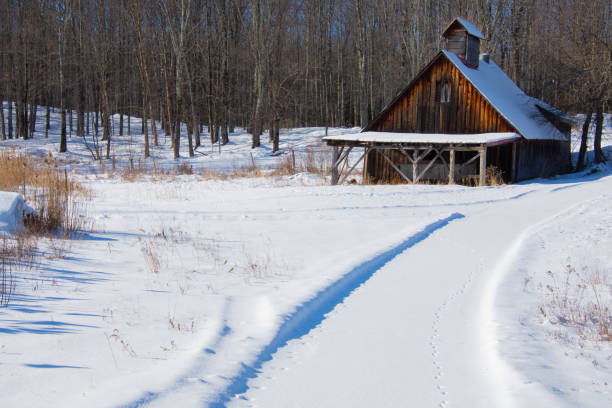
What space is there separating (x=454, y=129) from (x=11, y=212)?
2139 cm

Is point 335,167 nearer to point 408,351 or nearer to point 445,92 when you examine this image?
point 445,92

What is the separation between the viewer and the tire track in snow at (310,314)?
4.21 m

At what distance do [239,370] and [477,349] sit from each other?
2.28 m

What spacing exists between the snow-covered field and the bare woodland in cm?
2320

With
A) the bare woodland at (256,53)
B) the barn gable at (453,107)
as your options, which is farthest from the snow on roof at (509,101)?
A: the bare woodland at (256,53)

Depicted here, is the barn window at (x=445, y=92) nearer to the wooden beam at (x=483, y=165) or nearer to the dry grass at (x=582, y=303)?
the wooden beam at (x=483, y=165)

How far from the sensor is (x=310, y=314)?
20.0 ft

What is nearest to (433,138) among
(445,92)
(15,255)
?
(445,92)

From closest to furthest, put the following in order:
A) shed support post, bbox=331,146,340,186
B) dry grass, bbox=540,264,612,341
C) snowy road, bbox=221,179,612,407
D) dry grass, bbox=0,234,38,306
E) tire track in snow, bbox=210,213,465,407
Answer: snowy road, bbox=221,179,612,407 → tire track in snow, bbox=210,213,465,407 → dry grass, bbox=540,264,612,341 → dry grass, bbox=0,234,38,306 → shed support post, bbox=331,146,340,186

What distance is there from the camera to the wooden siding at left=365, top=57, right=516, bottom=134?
25.4m

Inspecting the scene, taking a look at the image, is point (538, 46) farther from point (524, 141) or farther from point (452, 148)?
point (452, 148)

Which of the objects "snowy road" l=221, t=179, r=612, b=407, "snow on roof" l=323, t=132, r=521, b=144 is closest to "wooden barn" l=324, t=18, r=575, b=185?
"snow on roof" l=323, t=132, r=521, b=144

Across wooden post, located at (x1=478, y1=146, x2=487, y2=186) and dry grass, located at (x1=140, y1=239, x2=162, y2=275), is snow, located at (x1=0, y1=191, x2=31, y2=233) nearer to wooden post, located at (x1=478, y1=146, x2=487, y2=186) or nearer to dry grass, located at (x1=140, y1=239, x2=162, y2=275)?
dry grass, located at (x1=140, y1=239, x2=162, y2=275)

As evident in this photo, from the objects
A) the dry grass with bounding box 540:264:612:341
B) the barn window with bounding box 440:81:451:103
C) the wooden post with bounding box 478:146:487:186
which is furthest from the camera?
the barn window with bounding box 440:81:451:103
